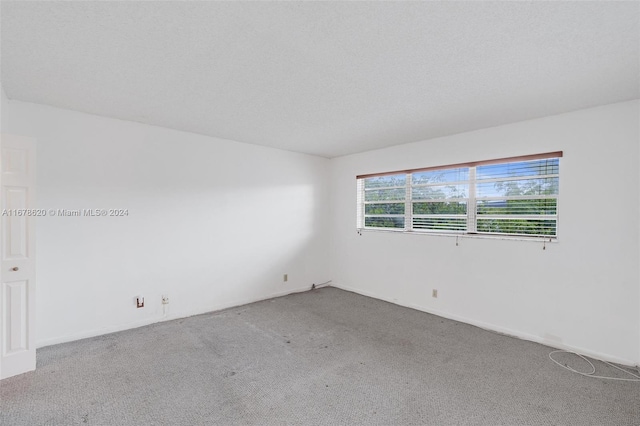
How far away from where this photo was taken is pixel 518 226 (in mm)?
3529

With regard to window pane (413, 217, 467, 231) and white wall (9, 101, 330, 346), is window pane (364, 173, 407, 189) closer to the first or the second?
window pane (413, 217, 467, 231)

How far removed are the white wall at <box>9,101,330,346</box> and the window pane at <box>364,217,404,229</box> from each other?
3.91 feet

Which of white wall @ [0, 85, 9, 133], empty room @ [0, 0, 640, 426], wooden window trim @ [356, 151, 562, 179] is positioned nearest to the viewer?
empty room @ [0, 0, 640, 426]

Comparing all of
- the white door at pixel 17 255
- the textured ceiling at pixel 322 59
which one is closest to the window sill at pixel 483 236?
the textured ceiling at pixel 322 59

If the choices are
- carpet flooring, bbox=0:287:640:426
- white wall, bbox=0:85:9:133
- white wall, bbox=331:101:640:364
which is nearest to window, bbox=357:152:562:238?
white wall, bbox=331:101:640:364

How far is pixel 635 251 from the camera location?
9.06 ft

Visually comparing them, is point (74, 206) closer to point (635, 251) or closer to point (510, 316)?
point (510, 316)

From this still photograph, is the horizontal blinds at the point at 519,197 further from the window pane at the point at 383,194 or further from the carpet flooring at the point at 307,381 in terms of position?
the carpet flooring at the point at 307,381

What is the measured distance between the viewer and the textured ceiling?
158cm

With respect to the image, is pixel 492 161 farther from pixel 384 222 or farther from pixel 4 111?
pixel 4 111

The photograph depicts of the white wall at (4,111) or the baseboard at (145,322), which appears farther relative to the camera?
the baseboard at (145,322)

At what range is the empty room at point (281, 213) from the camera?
6.06 feet

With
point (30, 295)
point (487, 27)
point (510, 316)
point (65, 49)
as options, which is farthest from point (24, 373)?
point (510, 316)

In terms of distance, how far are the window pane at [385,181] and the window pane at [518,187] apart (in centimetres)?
114
